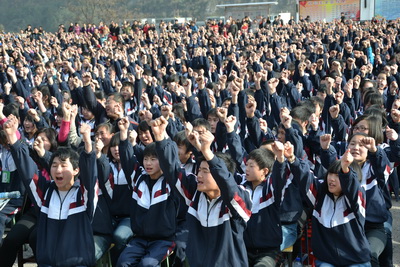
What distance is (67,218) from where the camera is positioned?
131 inches

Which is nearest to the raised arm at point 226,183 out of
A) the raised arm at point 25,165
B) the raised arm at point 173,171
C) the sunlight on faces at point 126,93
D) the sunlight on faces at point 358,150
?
the raised arm at point 173,171

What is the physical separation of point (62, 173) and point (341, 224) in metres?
1.80

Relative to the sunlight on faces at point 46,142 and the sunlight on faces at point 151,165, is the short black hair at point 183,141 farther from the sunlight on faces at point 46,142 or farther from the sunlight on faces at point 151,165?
the sunlight on faces at point 46,142

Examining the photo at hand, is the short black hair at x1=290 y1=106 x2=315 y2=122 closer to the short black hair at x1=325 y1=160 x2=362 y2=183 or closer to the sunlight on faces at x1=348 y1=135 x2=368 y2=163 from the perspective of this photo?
the sunlight on faces at x1=348 y1=135 x2=368 y2=163

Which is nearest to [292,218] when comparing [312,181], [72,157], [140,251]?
[312,181]

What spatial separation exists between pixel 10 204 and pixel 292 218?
2.31 meters

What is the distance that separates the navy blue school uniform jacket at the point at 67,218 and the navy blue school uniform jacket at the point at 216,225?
510 millimetres

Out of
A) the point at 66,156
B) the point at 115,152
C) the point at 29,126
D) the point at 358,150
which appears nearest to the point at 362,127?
the point at 358,150

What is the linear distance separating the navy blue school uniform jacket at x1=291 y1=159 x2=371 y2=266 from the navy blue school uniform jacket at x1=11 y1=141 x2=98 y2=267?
1311 millimetres

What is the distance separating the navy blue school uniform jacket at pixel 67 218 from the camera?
3.27m

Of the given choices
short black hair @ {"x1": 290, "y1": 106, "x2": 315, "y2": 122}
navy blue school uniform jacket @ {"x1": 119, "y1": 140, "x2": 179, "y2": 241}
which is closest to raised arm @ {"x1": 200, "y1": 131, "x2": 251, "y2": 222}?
navy blue school uniform jacket @ {"x1": 119, "y1": 140, "x2": 179, "y2": 241}

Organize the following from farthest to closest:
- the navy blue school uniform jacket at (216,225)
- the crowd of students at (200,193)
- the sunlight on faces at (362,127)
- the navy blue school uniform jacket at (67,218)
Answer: the sunlight on faces at (362,127)
the navy blue school uniform jacket at (67,218)
the crowd of students at (200,193)
the navy blue school uniform jacket at (216,225)

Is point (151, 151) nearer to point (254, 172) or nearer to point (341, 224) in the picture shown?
point (254, 172)

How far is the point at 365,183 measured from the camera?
3.52 meters
